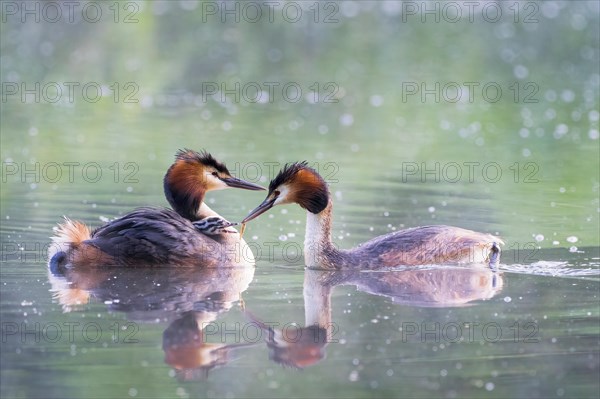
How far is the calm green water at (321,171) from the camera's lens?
7.50m

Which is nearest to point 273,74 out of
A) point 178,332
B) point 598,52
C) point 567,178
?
point 598,52

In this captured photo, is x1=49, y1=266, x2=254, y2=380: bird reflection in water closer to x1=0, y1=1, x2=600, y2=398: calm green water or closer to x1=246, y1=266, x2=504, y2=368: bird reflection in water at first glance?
x1=0, y1=1, x2=600, y2=398: calm green water

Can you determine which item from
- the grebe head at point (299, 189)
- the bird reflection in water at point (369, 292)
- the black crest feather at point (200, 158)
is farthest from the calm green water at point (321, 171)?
the black crest feather at point (200, 158)

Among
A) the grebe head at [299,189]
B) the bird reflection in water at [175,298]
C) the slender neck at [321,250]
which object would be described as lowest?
the bird reflection in water at [175,298]

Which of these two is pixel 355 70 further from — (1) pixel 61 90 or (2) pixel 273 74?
(1) pixel 61 90

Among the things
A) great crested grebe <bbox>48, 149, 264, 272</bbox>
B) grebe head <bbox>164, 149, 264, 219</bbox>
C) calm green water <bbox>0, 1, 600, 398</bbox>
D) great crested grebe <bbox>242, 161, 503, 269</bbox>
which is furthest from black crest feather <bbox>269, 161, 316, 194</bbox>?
calm green water <bbox>0, 1, 600, 398</bbox>

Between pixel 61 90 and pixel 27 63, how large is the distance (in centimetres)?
268

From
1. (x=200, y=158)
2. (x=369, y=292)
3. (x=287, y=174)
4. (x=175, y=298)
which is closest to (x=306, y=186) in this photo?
(x=287, y=174)

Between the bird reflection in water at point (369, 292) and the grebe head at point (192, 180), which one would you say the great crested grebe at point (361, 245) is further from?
the grebe head at point (192, 180)

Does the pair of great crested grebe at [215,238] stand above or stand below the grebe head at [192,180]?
below

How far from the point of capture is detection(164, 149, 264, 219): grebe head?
35.5 feet

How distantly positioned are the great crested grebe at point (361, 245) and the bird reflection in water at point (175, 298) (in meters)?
0.69

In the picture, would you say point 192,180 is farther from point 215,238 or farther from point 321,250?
point 321,250

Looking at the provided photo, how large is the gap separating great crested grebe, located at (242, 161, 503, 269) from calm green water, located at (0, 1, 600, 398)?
0.20 meters
